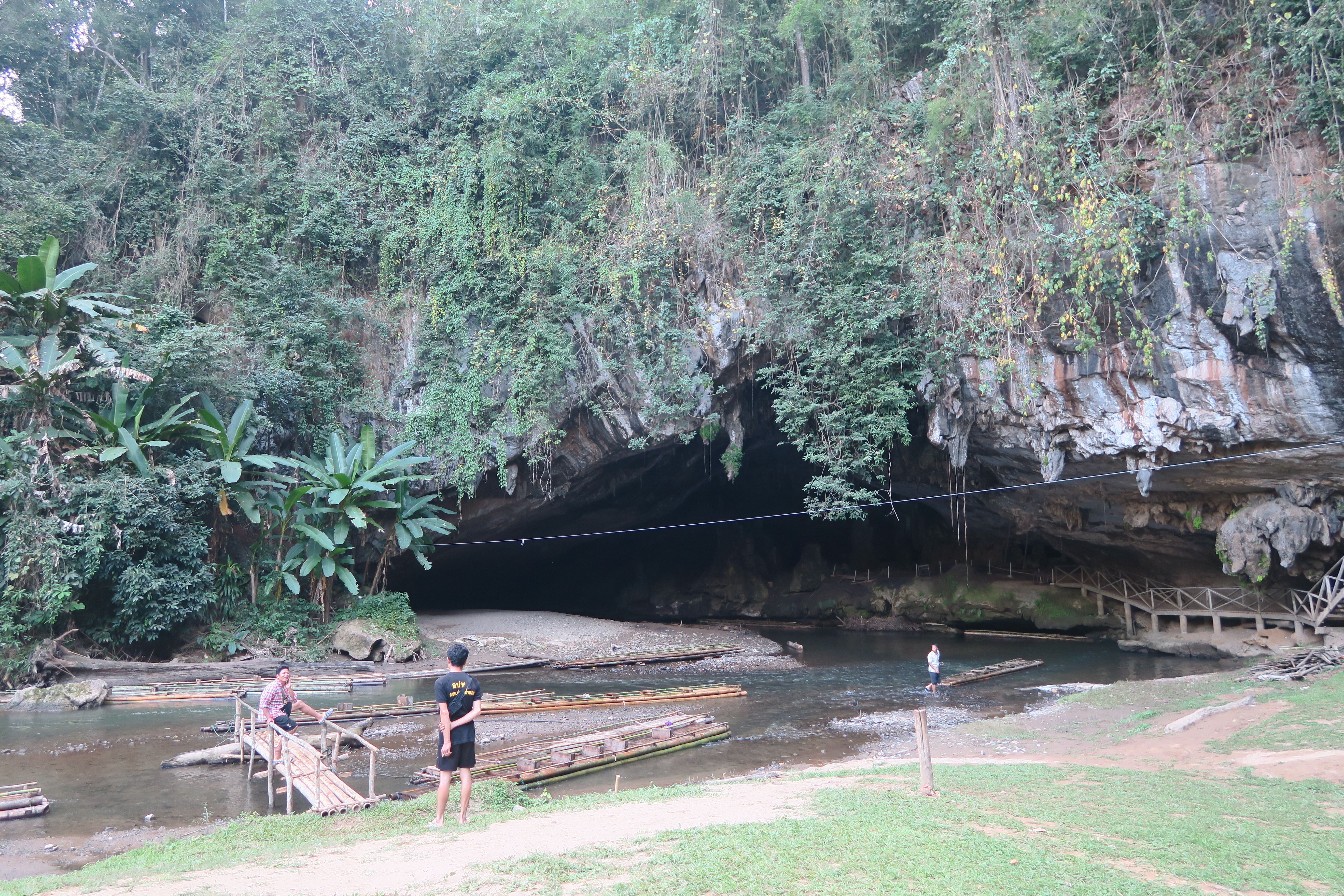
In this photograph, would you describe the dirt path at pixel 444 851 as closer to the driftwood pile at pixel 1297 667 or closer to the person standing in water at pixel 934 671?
the person standing in water at pixel 934 671

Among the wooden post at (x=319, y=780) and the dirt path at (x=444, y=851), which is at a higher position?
the dirt path at (x=444, y=851)

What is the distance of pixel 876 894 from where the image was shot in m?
4.22

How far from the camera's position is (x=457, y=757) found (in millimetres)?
5781

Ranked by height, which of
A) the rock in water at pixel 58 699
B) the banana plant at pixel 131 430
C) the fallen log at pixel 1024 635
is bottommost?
A: the fallen log at pixel 1024 635

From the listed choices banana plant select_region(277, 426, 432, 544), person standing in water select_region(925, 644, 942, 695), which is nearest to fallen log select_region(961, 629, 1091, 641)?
person standing in water select_region(925, 644, 942, 695)

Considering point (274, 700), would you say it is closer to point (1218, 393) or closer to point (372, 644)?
point (372, 644)

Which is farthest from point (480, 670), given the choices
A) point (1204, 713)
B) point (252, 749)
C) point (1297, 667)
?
point (1297, 667)

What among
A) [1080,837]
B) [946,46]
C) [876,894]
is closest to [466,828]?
[876,894]

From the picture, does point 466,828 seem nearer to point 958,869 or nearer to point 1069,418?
point 958,869

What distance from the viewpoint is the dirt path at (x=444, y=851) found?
4.38 m

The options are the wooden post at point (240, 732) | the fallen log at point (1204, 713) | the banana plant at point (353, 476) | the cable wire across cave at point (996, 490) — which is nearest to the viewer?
the wooden post at point (240, 732)

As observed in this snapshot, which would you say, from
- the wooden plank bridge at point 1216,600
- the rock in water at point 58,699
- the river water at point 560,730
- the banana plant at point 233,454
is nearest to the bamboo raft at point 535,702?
the river water at point 560,730

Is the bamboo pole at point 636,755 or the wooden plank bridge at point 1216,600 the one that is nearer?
the bamboo pole at point 636,755

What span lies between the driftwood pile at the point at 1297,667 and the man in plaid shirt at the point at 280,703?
1560 cm
